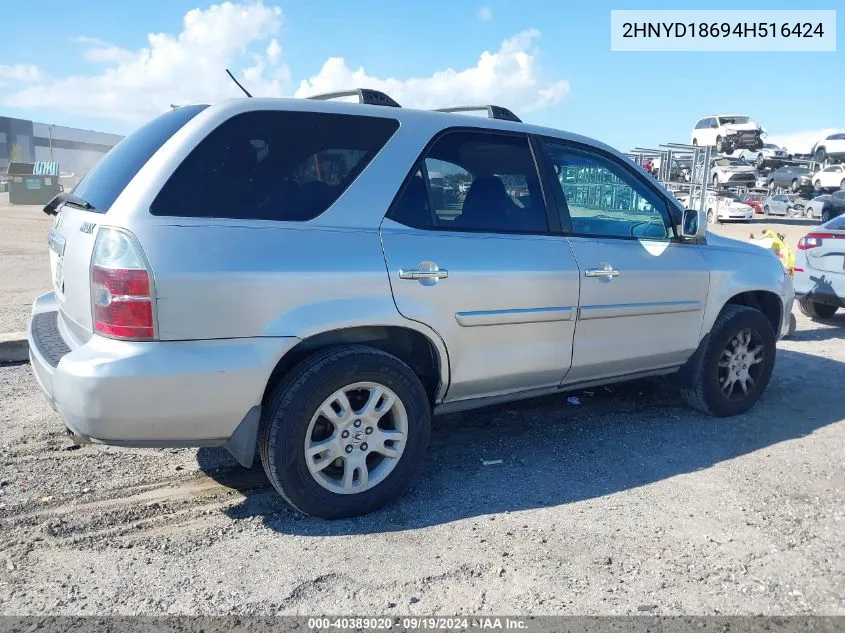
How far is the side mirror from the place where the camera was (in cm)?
445

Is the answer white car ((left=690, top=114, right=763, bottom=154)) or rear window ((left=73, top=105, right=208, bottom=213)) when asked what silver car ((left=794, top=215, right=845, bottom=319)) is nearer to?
rear window ((left=73, top=105, right=208, bottom=213))

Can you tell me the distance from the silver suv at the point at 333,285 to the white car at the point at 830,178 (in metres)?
33.5

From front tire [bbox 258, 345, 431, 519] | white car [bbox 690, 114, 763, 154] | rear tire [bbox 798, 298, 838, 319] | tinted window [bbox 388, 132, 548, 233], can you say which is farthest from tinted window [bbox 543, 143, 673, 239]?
white car [bbox 690, 114, 763, 154]

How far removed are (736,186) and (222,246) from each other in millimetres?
33971

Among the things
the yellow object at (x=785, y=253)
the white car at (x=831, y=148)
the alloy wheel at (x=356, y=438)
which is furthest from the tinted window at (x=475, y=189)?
the white car at (x=831, y=148)

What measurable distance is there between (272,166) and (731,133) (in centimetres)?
3292

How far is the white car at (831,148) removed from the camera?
116 feet

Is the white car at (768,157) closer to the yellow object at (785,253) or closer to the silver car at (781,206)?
the silver car at (781,206)

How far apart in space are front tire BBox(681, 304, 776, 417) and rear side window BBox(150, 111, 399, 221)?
8.91 ft

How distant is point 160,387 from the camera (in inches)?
110

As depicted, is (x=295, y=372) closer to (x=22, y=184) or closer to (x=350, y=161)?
(x=350, y=161)

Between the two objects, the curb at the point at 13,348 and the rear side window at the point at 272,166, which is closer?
the rear side window at the point at 272,166

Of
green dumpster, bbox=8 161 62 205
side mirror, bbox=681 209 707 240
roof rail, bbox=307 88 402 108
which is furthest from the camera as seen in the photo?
green dumpster, bbox=8 161 62 205

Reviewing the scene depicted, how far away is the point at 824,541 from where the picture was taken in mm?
3244
